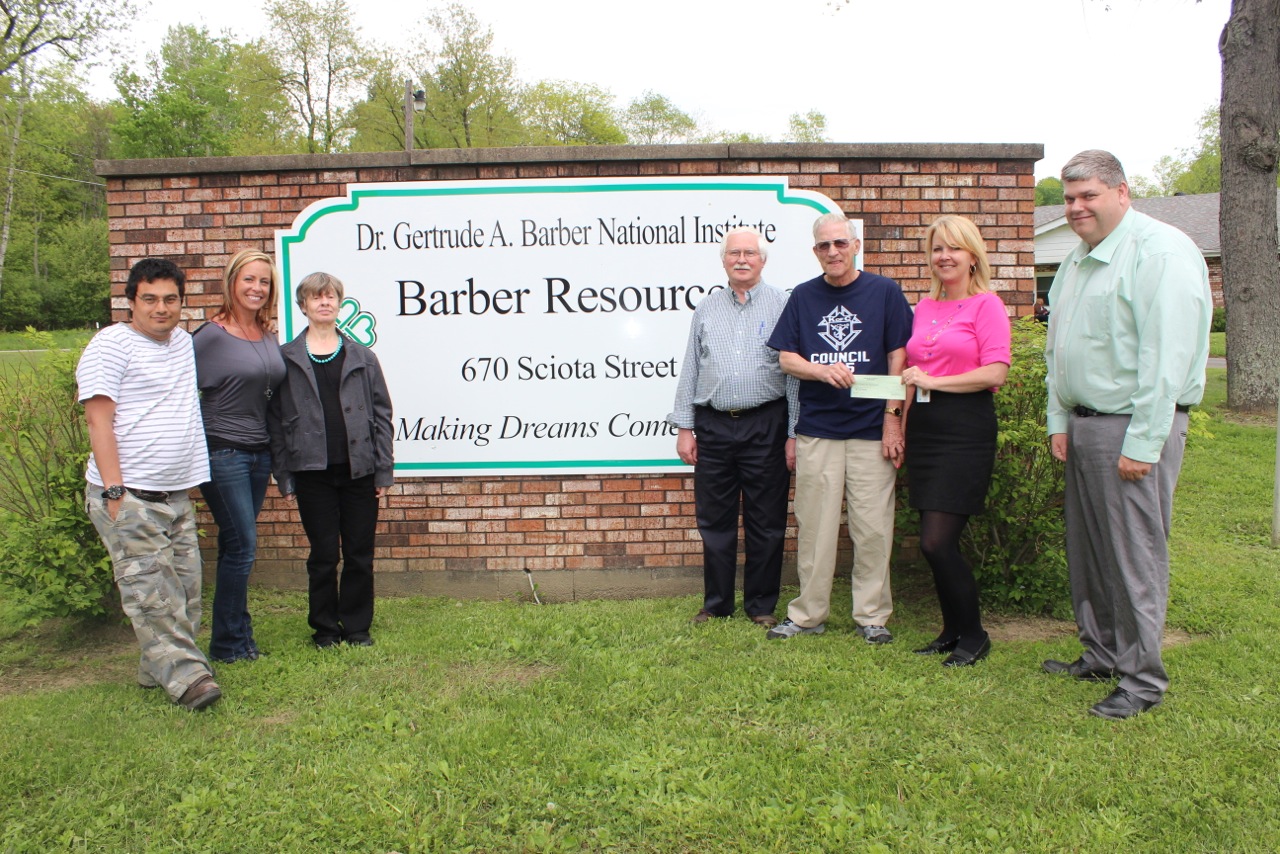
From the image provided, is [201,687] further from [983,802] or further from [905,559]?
[905,559]

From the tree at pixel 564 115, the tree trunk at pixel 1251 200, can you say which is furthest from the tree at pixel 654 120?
the tree trunk at pixel 1251 200

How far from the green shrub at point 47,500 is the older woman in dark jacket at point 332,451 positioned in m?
1.01

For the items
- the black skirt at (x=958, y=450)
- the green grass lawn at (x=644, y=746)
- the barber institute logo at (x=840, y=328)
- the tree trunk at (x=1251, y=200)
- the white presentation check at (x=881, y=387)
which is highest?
the tree trunk at (x=1251, y=200)

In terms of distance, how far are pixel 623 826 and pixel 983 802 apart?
3.52 feet

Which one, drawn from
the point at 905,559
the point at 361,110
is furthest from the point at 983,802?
the point at 361,110

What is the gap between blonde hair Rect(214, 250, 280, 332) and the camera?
3.71 metres

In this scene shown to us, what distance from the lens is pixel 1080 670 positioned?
3490mm

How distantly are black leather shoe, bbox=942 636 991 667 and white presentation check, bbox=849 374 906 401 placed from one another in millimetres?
1089

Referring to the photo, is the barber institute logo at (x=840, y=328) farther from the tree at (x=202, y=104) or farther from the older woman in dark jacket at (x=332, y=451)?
the tree at (x=202, y=104)

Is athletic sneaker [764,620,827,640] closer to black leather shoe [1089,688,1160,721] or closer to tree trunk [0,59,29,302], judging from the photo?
black leather shoe [1089,688,1160,721]

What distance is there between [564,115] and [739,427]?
1752 inches

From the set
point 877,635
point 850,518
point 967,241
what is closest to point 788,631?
point 877,635

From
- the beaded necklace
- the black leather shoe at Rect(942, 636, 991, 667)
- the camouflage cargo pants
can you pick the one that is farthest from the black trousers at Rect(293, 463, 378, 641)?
the black leather shoe at Rect(942, 636, 991, 667)

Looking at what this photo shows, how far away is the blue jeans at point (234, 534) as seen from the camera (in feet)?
12.3
